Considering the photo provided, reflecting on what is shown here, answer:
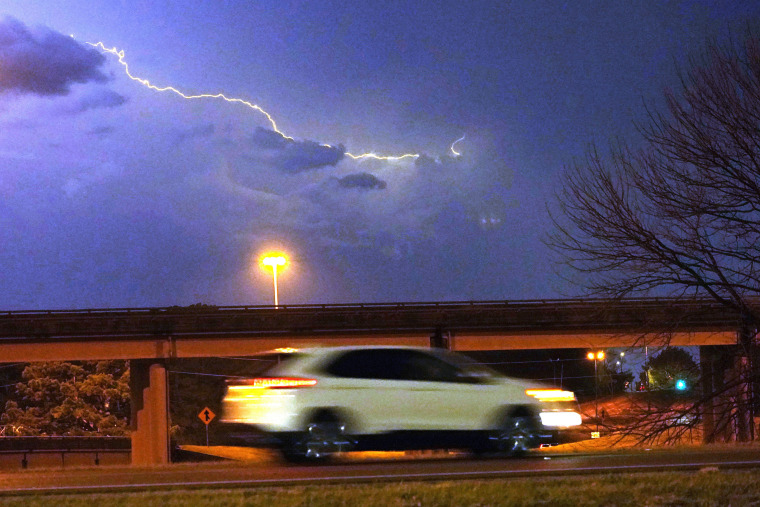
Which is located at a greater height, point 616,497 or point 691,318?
point 691,318

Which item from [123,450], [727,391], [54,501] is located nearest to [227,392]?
[54,501]

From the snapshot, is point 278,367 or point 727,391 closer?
point 278,367

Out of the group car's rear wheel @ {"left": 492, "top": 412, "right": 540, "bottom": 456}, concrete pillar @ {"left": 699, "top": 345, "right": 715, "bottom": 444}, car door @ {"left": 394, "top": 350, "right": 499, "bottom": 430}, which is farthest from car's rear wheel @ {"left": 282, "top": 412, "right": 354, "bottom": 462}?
concrete pillar @ {"left": 699, "top": 345, "right": 715, "bottom": 444}

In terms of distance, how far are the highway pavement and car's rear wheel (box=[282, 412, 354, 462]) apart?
18 cm

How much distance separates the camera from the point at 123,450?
2544 inches

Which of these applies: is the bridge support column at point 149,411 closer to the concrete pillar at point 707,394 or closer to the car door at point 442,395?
the concrete pillar at point 707,394

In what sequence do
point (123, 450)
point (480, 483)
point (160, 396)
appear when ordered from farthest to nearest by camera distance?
point (123, 450) < point (160, 396) < point (480, 483)

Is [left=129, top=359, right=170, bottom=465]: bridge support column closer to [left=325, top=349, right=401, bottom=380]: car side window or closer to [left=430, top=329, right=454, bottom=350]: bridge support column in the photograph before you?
[left=430, top=329, right=454, bottom=350]: bridge support column

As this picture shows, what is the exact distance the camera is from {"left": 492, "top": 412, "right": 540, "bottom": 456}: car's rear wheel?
14.7 meters

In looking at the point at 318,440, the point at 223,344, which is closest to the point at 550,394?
the point at 318,440

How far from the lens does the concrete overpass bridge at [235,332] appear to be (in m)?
48.6

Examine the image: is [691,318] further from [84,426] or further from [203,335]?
[84,426]

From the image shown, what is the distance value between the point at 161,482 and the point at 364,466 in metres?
3.13

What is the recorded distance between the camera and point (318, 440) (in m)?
13.6
